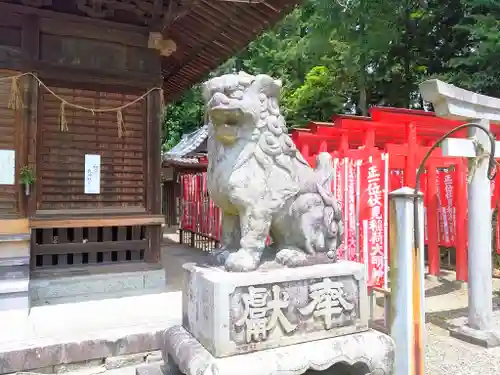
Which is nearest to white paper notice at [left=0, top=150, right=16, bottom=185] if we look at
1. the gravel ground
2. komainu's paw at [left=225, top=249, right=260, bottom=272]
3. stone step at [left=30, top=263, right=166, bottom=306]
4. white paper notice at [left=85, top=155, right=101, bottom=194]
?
white paper notice at [left=85, top=155, right=101, bottom=194]

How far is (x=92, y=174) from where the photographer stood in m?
6.11

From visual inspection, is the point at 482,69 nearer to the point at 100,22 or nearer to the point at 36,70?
the point at 100,22

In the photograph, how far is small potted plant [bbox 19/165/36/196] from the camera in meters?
5.56

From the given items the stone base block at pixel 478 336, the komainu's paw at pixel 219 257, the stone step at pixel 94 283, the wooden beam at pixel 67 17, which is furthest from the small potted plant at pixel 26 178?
the stone base block at pixel 478 336

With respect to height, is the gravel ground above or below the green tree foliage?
below

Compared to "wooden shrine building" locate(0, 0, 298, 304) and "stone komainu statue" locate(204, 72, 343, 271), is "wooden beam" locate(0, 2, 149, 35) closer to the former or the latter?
"wooden shrine building" locate(0, 0, 298, 304)

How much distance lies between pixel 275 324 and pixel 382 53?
40.9 ft

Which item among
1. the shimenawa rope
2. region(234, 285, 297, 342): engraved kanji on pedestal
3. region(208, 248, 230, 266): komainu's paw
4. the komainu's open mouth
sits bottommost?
region(234, 285, 297, 342): engraved kanji on pedestal

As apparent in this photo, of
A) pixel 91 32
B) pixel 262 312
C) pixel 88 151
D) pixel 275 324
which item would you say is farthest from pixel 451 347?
pixel 91 32

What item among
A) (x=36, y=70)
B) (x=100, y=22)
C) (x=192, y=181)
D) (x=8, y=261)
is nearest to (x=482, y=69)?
(x=192, y=181)

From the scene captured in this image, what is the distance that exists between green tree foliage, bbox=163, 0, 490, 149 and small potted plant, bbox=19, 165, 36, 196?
10492 millimetres

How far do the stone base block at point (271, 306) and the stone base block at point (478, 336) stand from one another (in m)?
2.32

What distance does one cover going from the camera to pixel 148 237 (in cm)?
659

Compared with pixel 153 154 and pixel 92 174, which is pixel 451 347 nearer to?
pixel 153 154
